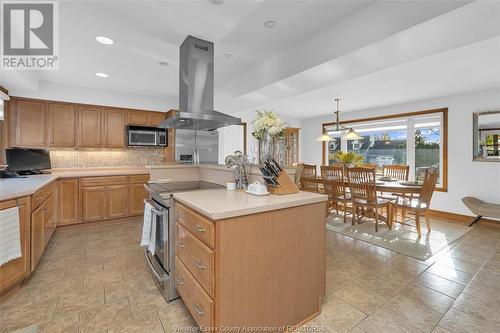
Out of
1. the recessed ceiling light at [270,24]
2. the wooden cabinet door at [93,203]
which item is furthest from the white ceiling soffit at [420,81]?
the wooden cabinet door at [93,203]

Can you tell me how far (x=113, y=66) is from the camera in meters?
3.33

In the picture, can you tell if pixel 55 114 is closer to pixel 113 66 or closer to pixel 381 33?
pixel 113 66

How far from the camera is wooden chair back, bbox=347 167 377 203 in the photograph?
11.6 ft

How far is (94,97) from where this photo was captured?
437 centimetres

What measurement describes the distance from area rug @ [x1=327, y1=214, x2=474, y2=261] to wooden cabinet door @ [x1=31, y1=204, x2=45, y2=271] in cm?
389

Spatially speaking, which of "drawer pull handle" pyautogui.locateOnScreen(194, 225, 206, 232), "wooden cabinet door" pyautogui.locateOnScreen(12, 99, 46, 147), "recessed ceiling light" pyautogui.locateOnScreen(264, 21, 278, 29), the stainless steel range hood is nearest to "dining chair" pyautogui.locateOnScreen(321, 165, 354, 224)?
the stainless steel range hood

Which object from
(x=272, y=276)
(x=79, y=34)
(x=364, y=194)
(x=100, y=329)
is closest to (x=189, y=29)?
(x=79, y=34)

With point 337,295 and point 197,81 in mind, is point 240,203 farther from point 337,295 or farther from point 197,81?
point 197,81

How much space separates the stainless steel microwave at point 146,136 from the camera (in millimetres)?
4531

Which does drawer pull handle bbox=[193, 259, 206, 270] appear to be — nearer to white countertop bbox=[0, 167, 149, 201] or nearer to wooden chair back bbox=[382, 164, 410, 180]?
white countertop bbox=[0, 167, 149, 201]

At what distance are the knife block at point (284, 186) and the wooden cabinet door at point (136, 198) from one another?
133 inches

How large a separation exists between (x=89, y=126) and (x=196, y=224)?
4.04 m

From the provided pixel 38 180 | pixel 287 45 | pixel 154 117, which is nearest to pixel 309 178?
pixel 287 45

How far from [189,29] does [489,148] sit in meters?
5.46
